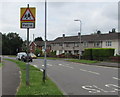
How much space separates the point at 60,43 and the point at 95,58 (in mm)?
35777

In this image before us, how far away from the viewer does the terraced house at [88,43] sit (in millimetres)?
57719

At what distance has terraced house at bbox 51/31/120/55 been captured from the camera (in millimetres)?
57719

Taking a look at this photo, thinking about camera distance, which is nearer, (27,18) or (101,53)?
(27,18)

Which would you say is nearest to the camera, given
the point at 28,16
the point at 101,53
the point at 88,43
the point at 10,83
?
the point at 28,16

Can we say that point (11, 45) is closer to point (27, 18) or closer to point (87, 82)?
point (87, 82)

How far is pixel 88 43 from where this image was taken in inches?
2625

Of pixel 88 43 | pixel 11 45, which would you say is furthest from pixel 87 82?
pixel 11 45

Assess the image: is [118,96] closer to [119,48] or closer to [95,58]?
[95,58]

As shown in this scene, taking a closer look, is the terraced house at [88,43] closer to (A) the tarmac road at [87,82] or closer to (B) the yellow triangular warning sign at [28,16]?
(A) the tarmac road at [87,82]

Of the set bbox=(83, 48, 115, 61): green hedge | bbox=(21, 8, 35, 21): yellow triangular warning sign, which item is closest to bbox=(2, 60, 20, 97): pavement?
bbox=(21, 8, 35, 21): yellow triangular warning sign

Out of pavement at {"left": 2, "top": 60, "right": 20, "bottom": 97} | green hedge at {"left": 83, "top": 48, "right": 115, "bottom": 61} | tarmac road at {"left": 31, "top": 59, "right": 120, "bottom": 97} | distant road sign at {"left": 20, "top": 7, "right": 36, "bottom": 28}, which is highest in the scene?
distant road sign at {"left": 20, "top": 7, "right": 36, "bottom": 28}

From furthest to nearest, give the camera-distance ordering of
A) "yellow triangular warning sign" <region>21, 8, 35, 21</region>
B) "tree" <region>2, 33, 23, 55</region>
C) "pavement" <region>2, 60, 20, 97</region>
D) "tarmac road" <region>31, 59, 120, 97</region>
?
"tree" <region>2, 33, 23, 55</region> < "yellow triangular warning sign" <region>21, 8, 35, 21</region> < "tarmac road" <region>31, 59, 120, 97</region> < "pavement" <region>2, 60, 20, 97</region>

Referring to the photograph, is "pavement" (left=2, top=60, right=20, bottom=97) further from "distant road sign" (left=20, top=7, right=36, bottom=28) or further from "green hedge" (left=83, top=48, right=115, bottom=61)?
"green hedge" (left=83, top=48, right=115, bottom=61)

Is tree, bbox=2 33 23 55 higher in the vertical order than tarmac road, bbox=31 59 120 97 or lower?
higher
